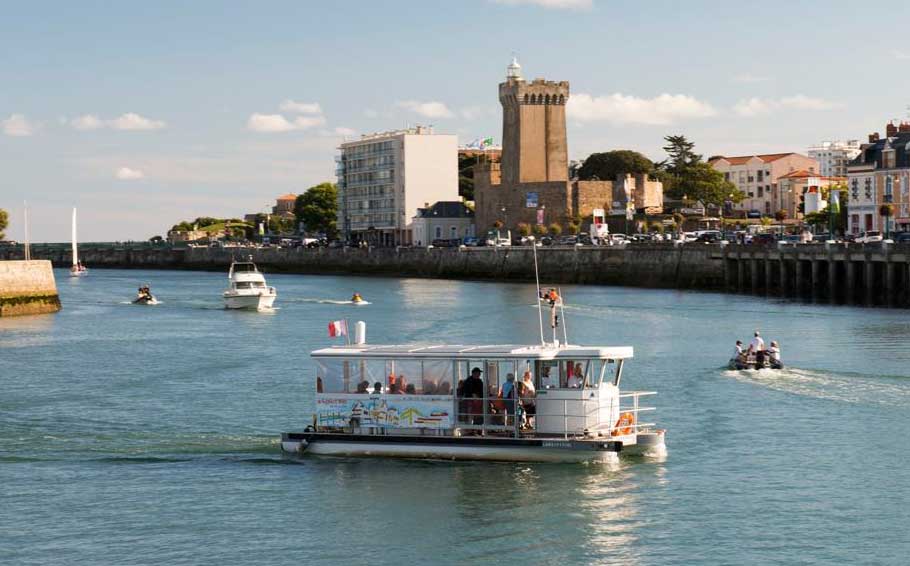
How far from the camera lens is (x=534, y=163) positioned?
170m

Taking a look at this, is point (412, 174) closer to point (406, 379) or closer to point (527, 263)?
point (527, 263)

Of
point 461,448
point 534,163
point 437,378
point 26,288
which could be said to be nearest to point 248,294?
point 26,288

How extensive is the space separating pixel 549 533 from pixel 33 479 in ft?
43.2

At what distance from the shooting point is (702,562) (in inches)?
Answer: 1023

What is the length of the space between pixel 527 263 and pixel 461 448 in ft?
329

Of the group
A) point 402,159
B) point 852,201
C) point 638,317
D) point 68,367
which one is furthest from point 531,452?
point 402,159

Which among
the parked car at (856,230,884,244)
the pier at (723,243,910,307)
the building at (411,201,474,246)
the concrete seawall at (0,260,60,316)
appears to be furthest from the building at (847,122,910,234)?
the building at (411,201,474,246)

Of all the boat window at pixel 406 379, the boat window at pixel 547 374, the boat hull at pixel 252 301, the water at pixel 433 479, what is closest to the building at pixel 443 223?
the boat hull at pixel 252 301

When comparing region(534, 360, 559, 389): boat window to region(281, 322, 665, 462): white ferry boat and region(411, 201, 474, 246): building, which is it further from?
region(411, 201, 474, 246): building

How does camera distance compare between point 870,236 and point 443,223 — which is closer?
point 870,236

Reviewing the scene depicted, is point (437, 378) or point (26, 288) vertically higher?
point (26, 288)

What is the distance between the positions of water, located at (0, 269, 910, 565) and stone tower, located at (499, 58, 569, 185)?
109m

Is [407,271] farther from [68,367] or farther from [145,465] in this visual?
[145,465]

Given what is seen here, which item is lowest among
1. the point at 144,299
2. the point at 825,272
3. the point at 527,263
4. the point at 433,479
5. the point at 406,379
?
the point at 433,479
